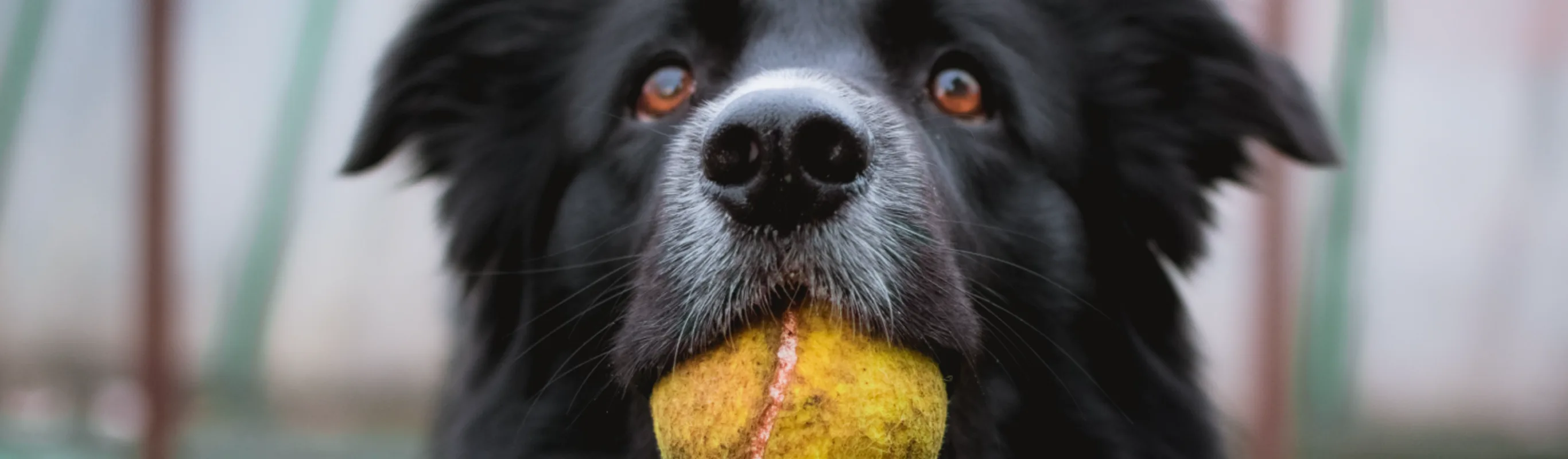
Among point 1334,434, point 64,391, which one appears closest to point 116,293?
point 64,391

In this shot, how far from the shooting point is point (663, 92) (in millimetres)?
2023

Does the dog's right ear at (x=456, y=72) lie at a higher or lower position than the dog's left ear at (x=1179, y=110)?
lower

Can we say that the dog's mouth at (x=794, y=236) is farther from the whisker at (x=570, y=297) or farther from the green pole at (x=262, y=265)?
the green pole at (x=262, y=265)

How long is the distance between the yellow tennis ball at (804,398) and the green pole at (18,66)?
333 cm

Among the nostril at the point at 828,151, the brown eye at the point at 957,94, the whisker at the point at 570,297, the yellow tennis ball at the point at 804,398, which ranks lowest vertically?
the whisker at the point at 570,297

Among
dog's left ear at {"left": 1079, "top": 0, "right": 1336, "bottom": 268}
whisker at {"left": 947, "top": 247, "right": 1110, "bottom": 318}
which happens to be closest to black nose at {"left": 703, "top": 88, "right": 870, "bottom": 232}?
whisker at {"left": 947, "top": 247, "right": 1110, "bottom": 318}

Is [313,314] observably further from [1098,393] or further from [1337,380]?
[1337,380]

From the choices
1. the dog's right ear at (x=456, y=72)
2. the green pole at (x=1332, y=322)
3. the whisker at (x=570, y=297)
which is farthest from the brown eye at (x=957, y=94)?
the green pole at (x=1332, y=322)

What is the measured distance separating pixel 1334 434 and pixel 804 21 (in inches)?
108

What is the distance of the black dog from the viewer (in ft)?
4.98

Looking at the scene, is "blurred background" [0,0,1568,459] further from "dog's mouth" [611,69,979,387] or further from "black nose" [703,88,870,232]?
"black nose" [703,88,870,232]

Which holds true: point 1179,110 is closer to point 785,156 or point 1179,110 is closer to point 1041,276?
point 1041,276

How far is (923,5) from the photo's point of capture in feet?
6.40

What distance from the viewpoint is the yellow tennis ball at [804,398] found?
128 centimetres
